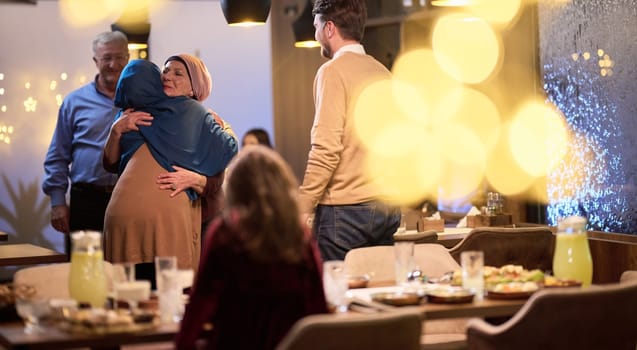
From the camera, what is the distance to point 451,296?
334 cm

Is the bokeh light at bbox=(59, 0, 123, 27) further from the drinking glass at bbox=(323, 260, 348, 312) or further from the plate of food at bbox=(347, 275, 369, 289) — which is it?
the drinking glass at bbox=(323, 260, 348, 312)

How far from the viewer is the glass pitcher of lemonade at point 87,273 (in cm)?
329

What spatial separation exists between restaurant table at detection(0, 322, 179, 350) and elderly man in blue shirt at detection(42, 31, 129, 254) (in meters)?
3.16

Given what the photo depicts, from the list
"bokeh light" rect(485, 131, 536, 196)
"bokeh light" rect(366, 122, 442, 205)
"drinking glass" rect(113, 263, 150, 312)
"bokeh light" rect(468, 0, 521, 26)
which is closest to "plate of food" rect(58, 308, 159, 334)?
"drinking glass" rect(113, 263, 150, 312)

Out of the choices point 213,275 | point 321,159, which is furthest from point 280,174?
point 321,159

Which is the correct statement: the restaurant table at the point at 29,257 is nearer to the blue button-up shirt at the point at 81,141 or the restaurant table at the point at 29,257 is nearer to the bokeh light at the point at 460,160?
the blue button-up shirt at the point at 81,141

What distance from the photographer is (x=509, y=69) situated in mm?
7117

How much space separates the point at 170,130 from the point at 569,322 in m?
2.12

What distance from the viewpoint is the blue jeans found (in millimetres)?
4430

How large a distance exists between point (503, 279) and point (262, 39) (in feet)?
23.3

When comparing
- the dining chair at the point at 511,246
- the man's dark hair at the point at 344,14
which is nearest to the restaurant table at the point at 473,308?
the man's dark hair at the point at 344,14

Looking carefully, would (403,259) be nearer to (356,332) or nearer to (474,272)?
(474,272)

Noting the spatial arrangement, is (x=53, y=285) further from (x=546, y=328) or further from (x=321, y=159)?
(x=546, y=328)

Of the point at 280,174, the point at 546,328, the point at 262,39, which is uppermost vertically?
the point at 262,39
